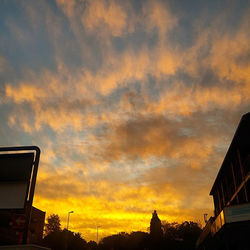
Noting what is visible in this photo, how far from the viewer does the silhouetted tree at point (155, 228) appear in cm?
9081

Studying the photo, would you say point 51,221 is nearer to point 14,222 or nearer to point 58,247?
point 58,247

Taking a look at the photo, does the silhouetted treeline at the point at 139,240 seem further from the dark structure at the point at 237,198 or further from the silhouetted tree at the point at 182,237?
the dark structure at the point at 237,198

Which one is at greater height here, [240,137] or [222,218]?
[240,137]

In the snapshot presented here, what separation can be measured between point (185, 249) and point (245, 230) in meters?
69.8

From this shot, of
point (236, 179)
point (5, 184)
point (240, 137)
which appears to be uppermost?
point (240, 137)

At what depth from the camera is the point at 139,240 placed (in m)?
92.2

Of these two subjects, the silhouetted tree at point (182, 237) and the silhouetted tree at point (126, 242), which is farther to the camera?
the silhouetted tree at point (126, 242)

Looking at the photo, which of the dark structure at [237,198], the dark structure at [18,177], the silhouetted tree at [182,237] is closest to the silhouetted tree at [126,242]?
the silhouetted tree at [182,237]

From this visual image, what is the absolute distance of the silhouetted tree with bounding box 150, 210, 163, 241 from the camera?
90.8m

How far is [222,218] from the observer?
1706 centimetres

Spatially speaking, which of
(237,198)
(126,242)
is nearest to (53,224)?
(126,242)

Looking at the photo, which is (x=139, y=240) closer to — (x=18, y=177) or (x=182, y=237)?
(x=182, y=237)

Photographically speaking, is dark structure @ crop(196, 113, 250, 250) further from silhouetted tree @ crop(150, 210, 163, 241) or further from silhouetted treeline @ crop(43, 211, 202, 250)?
silhouetted tree @ crop(150, 210, 163, 241)

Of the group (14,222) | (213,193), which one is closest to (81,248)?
(213,193)
